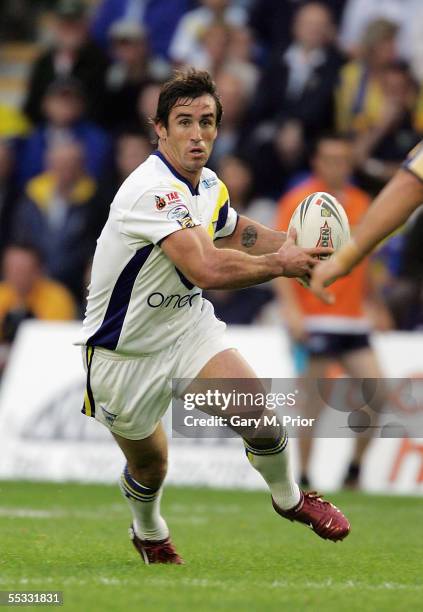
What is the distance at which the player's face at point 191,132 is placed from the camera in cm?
658

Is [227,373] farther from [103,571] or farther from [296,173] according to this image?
[296,173]

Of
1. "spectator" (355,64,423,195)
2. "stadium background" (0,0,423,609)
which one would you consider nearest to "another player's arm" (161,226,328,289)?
"stadium background" (0,0,423,609)

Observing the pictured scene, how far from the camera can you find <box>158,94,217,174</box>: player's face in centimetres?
658

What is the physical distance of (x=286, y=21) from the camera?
1554 cm

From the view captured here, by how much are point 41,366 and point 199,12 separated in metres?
5.34

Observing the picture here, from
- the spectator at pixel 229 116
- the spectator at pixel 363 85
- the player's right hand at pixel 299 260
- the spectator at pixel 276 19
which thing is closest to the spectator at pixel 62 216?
the spectator at pixel 229 116

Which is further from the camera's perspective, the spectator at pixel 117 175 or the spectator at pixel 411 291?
the spectator at pixel 117 175

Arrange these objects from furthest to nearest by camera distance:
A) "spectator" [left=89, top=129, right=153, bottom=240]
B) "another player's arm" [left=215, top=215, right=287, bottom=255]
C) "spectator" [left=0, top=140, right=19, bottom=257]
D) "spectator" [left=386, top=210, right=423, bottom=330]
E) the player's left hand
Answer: "spectator" [left=0, top=140, right=19, bottom=257], "spectator" [left=89, top=129, right=153, bottom=240], "spectator" [left=386, top=210, right=423, bottom=330], "another player's arm" [left=215, top=215, right=287, bottom=255], the player's left hand

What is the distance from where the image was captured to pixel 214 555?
733cm

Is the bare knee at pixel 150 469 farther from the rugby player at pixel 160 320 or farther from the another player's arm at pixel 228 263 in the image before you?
the another player's arm at pixel 228 263

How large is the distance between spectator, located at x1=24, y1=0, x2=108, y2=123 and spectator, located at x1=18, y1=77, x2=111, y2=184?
0.16m

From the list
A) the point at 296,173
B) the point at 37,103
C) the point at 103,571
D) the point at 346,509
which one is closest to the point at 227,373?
the point at 103,571

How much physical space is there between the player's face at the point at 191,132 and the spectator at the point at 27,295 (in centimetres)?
772

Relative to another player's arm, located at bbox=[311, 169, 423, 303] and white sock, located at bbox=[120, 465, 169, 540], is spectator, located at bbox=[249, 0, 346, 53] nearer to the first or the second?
white sock, located at bbox=[120, 465, 169, 540]
